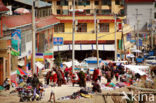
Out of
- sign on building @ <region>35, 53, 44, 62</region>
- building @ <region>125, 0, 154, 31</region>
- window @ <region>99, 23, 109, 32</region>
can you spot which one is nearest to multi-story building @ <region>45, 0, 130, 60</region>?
window @ <region>99, 23, 109, 32</region>

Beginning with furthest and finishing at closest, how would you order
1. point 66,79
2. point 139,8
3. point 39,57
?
point 139,8
point 39,57
point 66,79

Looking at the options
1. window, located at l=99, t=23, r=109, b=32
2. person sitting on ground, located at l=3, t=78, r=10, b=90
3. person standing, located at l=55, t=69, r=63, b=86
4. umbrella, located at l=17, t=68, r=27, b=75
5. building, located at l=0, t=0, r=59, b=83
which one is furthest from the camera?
window, located at l=99, t=23, r=109, b=32

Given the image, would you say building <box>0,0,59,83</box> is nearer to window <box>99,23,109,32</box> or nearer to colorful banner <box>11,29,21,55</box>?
colorful banner <box>11,29,21,55</box>

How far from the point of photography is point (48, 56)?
52219 millimetres

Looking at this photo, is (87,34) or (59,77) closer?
(59,77)

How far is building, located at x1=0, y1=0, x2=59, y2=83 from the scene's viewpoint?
1414 inches

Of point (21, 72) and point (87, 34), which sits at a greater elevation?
point (21, 72)

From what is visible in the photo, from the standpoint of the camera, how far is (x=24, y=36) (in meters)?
43.3

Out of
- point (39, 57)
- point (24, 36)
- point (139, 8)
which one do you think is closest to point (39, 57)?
point (39, 57)

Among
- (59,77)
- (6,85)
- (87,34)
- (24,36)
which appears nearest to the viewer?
(6,85)

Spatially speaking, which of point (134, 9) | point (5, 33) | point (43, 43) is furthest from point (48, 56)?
Result: point (134, 9)

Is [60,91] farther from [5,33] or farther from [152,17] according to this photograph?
[152,17]

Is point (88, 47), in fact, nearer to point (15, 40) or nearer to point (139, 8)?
point (15, 40)

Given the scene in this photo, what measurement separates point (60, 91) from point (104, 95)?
24.2ft
